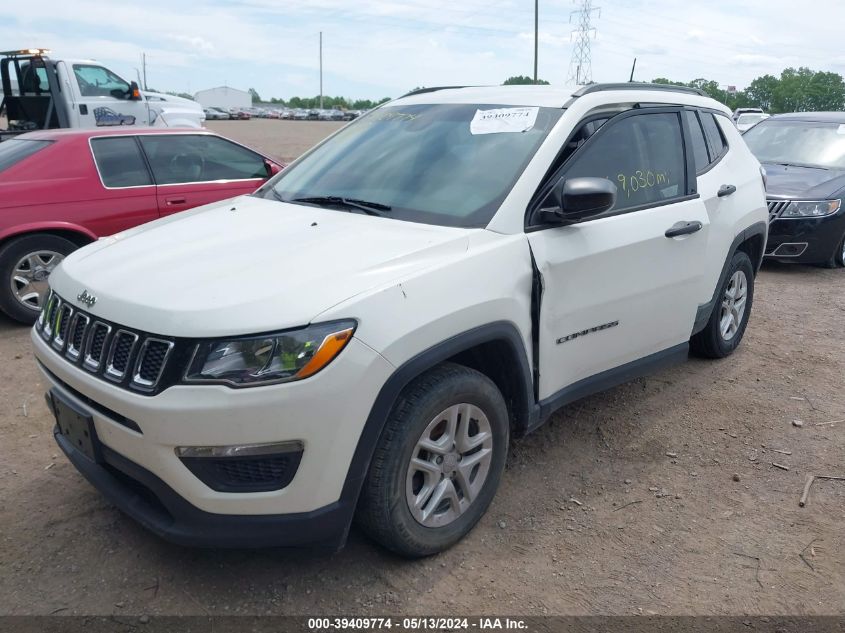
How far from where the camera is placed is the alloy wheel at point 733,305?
4894 mm

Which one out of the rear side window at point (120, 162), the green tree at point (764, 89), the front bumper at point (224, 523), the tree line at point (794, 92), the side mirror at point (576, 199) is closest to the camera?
the front bumper at point (224, 523)

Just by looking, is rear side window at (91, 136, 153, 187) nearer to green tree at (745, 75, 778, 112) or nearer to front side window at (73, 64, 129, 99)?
front side window at (73, 64, 129, 99)

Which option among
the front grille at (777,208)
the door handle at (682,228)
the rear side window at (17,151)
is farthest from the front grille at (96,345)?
the front grille at (777,208)

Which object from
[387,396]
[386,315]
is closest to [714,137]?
[386,315]

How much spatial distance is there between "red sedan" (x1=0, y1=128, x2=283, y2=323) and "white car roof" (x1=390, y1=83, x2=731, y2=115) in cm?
295

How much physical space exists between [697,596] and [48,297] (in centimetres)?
287

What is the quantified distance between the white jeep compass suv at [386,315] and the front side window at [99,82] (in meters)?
9.12

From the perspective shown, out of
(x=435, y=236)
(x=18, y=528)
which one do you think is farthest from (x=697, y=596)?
(x=18, y=528)

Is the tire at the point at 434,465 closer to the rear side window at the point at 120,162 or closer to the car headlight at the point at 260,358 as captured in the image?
the car headlight at the point at 260,358

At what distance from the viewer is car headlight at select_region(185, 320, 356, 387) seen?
227 cm

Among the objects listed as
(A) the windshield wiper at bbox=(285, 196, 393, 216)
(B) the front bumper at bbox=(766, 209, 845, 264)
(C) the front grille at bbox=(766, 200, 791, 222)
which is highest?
(A) the windshield wiper at bbox=(285, 196, 393, 216)

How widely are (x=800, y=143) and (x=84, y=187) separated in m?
8.23

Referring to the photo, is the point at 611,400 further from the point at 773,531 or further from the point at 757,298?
the point at 757,298

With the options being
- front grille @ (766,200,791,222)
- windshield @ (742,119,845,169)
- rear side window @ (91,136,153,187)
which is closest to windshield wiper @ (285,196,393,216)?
rear side window @ (91,136,153,187)
